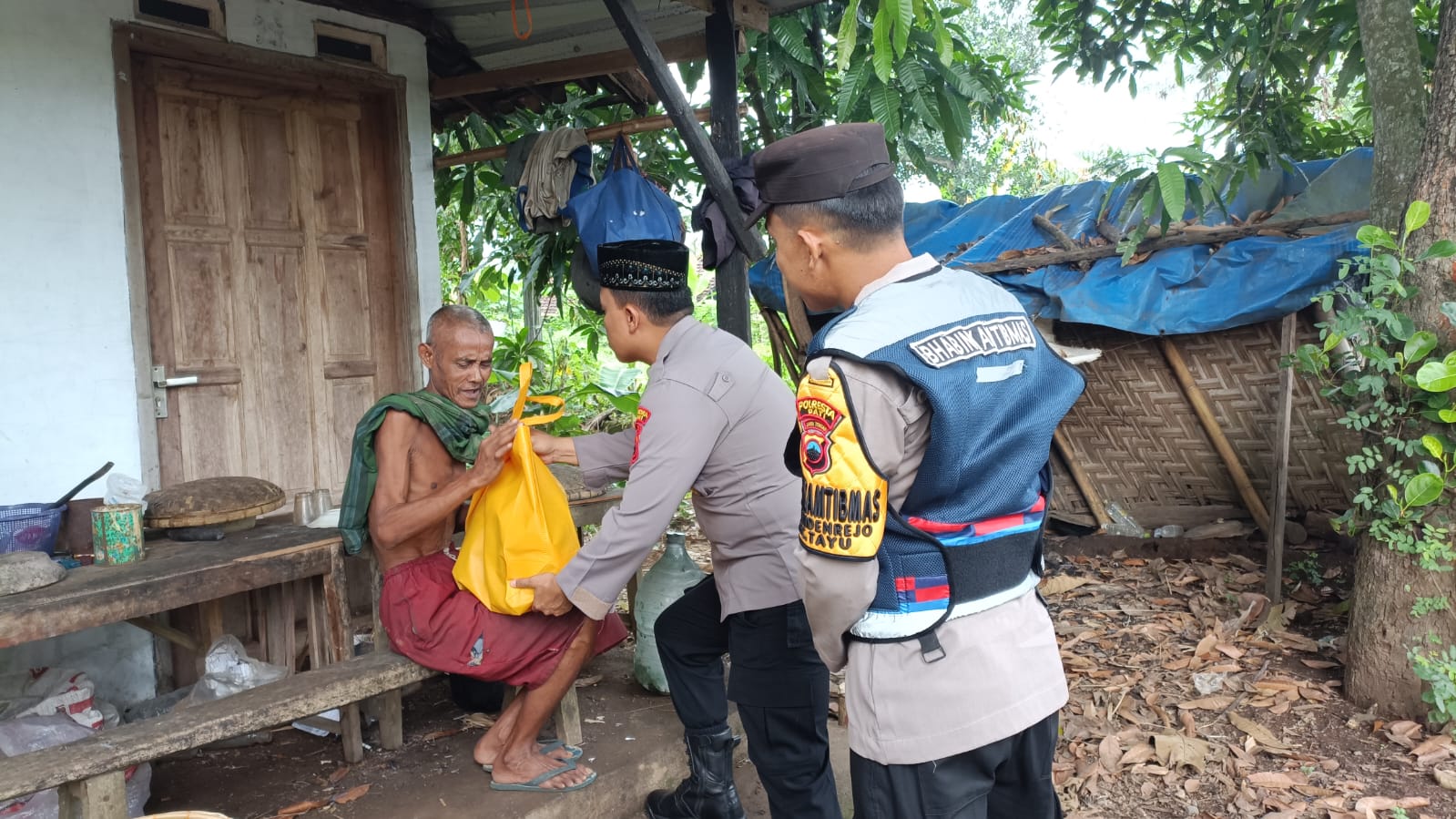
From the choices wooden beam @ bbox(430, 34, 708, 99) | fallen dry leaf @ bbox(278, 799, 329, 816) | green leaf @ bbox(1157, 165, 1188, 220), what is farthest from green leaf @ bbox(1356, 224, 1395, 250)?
fallen dry leaf @ bbox(278, 799, 329, 816)

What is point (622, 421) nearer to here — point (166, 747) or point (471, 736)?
point (471, 736)

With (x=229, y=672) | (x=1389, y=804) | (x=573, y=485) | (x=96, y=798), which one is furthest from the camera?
(x=573, y=485)

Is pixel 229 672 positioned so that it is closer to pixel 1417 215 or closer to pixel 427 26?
pixel 427 26

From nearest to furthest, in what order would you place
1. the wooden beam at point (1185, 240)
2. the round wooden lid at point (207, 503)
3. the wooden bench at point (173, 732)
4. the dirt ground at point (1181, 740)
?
1. the wooden bench at point (173, 732)
2. the dirt ground at point (1181, 740)
3. the round wooden lid at point (207, 503)
4. the wooden beam at point (1185, 240)

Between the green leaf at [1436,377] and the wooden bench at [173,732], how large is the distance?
147 inches

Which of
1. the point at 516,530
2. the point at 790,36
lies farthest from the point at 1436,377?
the point at 790,36

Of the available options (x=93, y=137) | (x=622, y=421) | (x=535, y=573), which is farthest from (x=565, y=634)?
(x=622, y=421)

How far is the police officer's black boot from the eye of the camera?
9.98 ft

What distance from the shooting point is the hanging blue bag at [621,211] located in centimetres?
470

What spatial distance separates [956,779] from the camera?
1711 mm

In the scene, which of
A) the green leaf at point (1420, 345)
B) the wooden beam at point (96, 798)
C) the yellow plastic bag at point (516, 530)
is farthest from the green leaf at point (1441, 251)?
the wooden beam at point (96, 798)

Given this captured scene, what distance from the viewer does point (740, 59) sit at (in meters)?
5.38

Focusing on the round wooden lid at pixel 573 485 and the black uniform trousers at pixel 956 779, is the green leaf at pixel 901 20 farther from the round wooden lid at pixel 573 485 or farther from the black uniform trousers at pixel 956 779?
the round wooden lid at pixel 573 485

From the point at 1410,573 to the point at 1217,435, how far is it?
86.5 inches
